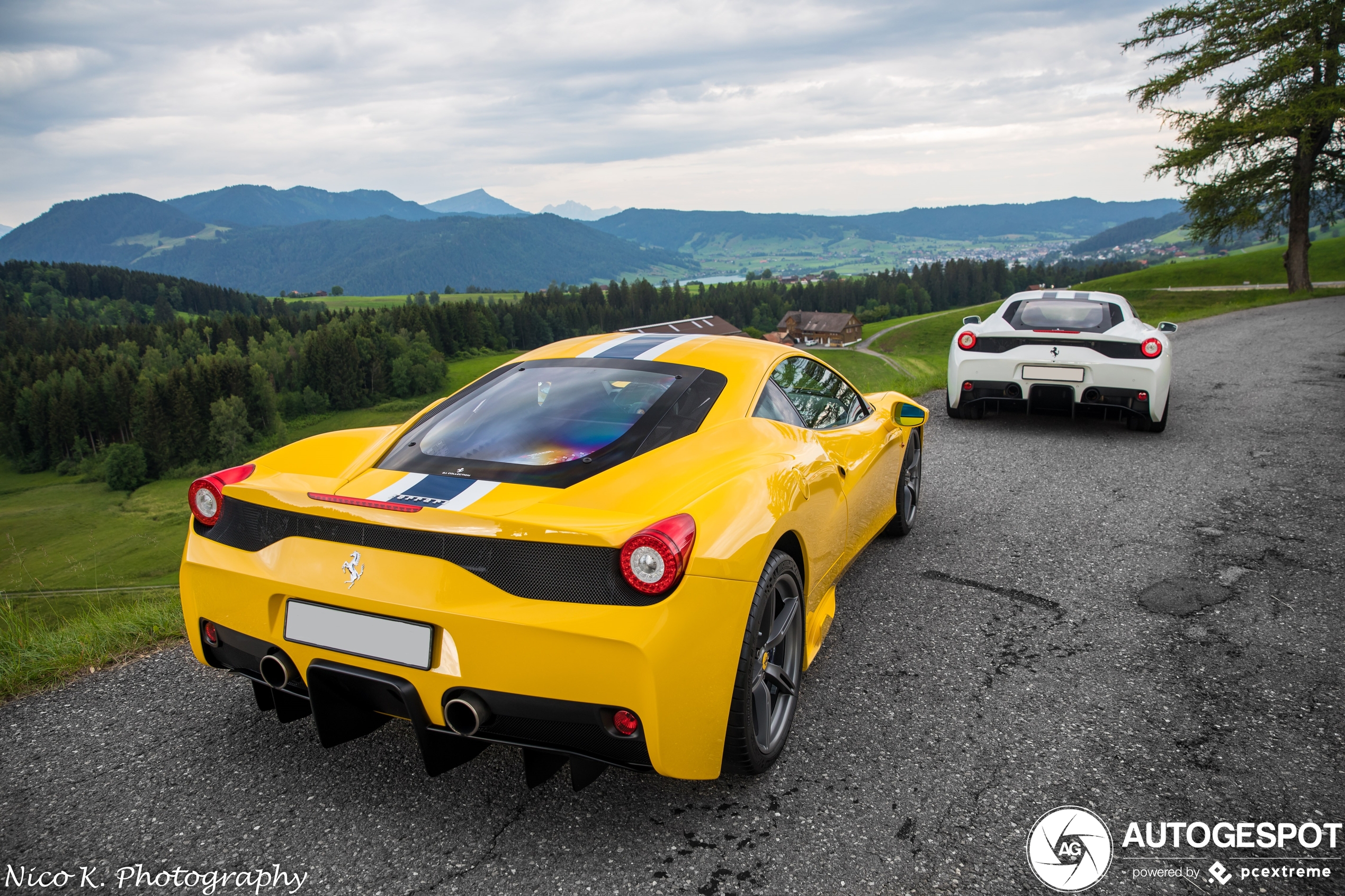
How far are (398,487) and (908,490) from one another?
340 cm

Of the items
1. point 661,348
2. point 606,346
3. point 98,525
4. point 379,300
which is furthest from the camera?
point 379,300

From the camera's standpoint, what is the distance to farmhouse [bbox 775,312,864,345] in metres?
83.7

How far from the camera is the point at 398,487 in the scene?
7.76 feet

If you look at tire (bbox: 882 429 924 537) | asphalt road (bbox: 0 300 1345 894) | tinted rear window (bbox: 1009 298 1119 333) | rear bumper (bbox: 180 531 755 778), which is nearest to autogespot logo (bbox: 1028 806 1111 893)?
asphalt road (bbox: 0 300 1345 894)

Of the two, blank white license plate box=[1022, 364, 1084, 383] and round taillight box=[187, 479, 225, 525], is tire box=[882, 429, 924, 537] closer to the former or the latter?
blank white license plate box=[1022, 364, 1084, 383]

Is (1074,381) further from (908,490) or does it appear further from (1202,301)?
(1202,301)

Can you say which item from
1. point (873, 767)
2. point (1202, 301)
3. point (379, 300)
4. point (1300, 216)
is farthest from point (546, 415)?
point (379, 300)

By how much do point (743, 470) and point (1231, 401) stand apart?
8643 mm

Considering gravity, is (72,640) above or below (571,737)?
below

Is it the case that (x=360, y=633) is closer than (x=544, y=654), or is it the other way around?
(x=544, y=654)

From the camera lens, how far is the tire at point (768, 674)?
7.45 ft

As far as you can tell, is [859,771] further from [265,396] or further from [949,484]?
[265,396]

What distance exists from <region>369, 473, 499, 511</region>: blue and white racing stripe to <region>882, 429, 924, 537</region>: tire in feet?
9.52

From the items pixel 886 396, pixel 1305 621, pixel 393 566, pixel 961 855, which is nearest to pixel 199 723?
pixel 393 566
